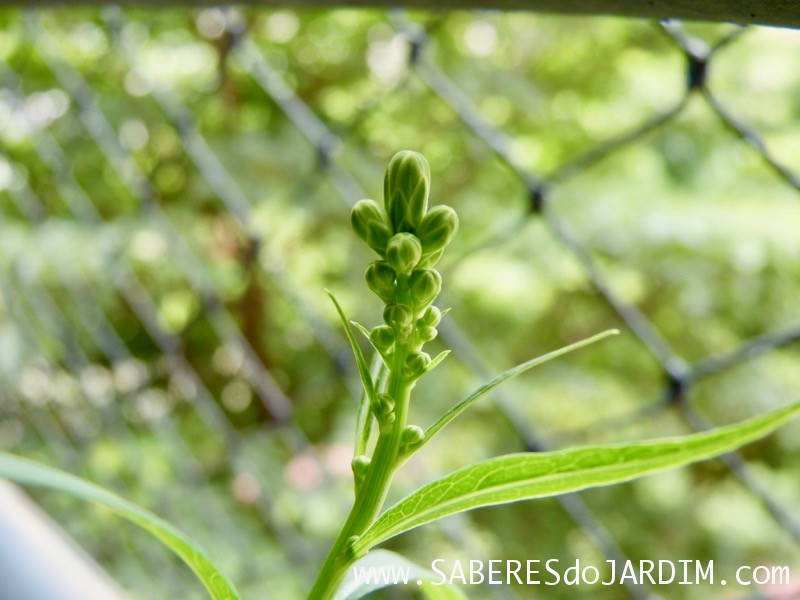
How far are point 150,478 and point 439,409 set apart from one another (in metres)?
0.58

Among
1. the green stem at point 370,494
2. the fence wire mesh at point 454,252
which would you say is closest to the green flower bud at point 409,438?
the green stem at point 370,494

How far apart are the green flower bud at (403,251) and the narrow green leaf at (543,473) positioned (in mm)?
33

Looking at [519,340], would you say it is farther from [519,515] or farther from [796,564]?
[796,564]

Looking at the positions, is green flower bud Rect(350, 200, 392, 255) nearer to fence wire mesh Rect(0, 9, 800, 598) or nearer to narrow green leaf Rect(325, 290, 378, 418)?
narrow green leaf Rect(325, 290, 378, 418)

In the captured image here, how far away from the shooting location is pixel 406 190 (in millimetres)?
127

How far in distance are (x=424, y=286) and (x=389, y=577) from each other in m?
0.06

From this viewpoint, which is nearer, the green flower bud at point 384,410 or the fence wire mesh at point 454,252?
the green flower bud at point 384,410

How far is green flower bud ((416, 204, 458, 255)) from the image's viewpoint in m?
0.13

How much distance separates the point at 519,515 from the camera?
1.75 m

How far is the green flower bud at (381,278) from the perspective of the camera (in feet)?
0.41

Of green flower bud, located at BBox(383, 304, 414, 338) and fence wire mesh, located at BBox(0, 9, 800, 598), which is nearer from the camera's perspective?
green flower bud, located at BBox(383, 304, 414, 338)

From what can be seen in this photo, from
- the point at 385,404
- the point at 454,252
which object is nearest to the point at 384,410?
the point at 385,404

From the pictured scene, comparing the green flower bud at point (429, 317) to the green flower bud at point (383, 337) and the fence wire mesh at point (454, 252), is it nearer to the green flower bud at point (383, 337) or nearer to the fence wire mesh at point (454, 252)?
the green flower bud at point (383, 337)

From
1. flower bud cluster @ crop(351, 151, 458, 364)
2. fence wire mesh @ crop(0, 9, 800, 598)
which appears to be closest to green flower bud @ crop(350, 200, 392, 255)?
flower bud cluster @ crop(351, 151, 458, 364)
